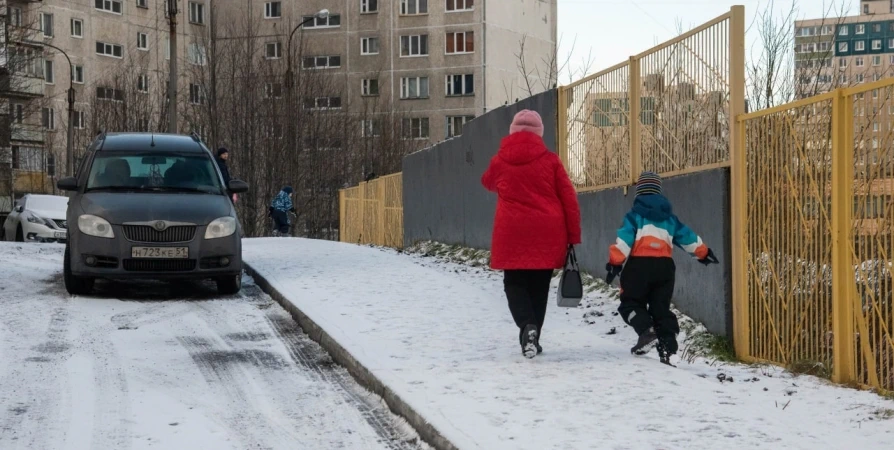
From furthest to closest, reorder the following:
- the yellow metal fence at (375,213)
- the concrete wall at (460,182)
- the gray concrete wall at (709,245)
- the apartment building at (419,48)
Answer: the apartment building at (419,48)
the yellow metal fence at (375,213)
the concrete wall at (460,182)
the gray concrete wall at (709,245)

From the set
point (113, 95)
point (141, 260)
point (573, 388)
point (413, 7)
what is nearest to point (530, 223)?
point (573, 388)

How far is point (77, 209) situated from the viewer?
13.1 meters

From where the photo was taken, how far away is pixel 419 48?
251ft

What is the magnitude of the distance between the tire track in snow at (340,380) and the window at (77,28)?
6144 centimetres

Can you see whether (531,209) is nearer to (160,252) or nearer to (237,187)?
(160,252)

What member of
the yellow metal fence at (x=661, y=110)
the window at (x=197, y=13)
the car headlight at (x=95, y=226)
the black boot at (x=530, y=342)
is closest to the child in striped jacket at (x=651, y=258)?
the black boot at (x=530, y=342)

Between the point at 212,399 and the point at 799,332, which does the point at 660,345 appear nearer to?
the point at 799,332

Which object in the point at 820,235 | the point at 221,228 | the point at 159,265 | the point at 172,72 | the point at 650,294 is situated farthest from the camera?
the point at 172,72

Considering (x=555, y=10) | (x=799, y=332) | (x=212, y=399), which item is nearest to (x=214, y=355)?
(x=212, y=399)

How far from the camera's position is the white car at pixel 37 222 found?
93.1 feet

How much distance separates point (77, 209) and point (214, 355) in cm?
454

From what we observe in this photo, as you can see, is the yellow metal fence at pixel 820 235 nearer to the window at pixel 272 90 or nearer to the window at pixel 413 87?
the window at pixel 272 90

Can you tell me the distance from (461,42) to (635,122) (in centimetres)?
6460

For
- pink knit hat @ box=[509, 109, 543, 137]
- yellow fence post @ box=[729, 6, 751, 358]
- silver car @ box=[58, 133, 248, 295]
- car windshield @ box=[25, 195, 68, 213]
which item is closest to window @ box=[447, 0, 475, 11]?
car windshield @ box=[25, 195, 68, 213]
